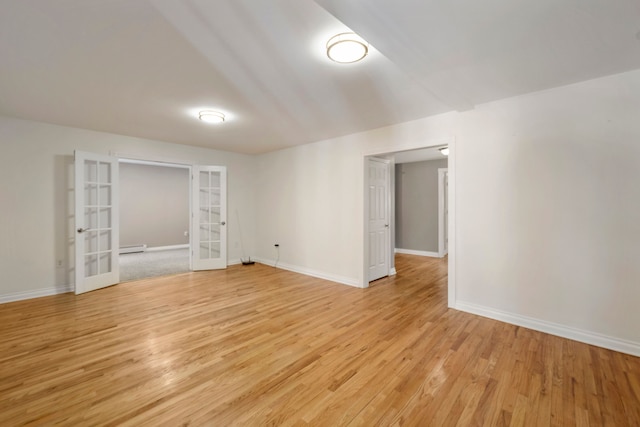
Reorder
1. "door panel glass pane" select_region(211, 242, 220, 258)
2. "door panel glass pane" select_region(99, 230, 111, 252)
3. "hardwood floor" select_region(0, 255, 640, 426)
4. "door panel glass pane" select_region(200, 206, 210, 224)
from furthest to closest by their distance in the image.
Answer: "door panel glass pane" select_region(211, 242, 220, 258) → "door panel glass pane" select_region(200, 206, 210, 224) → "door panel glass pane" select_region(99, 230, 111, 252) → "hardwood floor" select_region(0, 255, 640, 426)

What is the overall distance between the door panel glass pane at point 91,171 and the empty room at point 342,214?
0.15 feet

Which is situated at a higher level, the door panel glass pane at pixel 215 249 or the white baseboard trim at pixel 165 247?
the door panel glass pane at pixel 215 249

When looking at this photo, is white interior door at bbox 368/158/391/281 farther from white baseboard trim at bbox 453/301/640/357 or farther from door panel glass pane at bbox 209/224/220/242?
door panel glass pane at bbox 209/224/220/242

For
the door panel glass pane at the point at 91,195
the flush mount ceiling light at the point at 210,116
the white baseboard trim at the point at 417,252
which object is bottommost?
the white baseboard trim at the point at 417,252

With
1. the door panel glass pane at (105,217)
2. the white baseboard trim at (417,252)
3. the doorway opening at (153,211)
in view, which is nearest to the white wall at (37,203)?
the door panel glass pane at (105,217)

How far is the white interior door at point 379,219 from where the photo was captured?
4.54 metres

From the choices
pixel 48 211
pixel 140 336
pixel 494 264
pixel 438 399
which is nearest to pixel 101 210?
pixel 48 211

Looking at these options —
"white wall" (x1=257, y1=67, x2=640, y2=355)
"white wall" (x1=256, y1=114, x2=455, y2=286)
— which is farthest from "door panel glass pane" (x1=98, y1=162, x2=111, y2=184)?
"white wall" (x1=257, y1=67, x2=640, y2=355)

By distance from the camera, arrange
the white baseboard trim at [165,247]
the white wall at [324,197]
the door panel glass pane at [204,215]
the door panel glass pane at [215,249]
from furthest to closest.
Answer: the white baseboard trim at [165,247], the door panel glass pane at [215,249], the door panel glass pane at [204,215], the white wall at [324,197]

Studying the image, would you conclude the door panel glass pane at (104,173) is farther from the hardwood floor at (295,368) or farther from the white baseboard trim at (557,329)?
the white baseboard trim at (557,329)

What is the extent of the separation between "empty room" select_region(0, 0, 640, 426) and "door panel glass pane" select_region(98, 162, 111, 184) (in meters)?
0.03

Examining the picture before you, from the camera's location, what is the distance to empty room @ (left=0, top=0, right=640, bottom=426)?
172cm

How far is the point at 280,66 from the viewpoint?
2.35m

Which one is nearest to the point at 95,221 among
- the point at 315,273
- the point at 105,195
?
the point at 105,195
